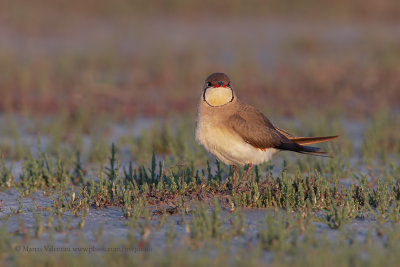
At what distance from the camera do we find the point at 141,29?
55.6 feet

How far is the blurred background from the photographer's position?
10570 mm

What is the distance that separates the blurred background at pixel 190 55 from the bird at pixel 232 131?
425 cm

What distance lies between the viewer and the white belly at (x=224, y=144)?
5256 millimetres

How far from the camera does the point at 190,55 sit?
13711 millimetres

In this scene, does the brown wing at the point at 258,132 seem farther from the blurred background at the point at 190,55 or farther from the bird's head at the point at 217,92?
the blurred background at the point at 190,55

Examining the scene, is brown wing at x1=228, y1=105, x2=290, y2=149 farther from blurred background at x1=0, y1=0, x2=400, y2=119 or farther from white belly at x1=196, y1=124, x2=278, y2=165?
blurred background at x1=0, y1=0, x2=400, y2=119

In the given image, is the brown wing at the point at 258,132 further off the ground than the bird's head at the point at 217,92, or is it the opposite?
the bird's head at the point at 217,92

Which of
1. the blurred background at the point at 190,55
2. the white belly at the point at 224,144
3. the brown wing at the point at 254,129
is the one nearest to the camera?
the white belly at the point at 224,144

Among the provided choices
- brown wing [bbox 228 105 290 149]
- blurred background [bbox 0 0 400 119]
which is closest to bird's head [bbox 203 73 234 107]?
brown wing [bbox 228 105 290 149]

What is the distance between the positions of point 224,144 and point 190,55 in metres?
8.64

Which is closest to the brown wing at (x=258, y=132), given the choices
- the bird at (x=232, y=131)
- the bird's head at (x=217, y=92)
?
the bird at (x=232, y=131)

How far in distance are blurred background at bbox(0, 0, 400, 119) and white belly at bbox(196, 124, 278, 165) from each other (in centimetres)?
437

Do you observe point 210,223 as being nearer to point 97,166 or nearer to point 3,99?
point 97,166

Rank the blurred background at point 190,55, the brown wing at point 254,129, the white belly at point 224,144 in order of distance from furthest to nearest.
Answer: the blurred background at point 190,55, the brown wing at point 254,129, the white belly at point 224,144
